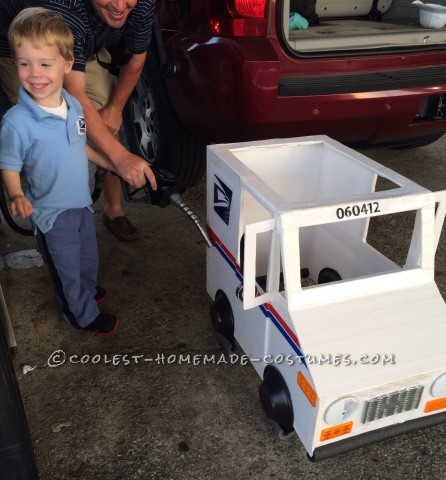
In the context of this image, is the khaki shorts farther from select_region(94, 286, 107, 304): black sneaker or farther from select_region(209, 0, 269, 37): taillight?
select_region(94, 286, 107, 304): black sneaker

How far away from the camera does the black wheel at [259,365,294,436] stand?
5.04ft

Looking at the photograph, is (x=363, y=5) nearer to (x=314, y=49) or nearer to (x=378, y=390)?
(x=314, y=49)

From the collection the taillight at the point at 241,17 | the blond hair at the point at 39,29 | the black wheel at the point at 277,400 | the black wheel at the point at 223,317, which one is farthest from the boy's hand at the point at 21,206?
the taillight at the point at 241,17

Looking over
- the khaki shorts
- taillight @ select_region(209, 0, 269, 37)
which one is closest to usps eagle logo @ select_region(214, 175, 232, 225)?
taillight @ select_region(209, 0, 269, 37)

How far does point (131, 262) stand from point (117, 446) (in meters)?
1.10

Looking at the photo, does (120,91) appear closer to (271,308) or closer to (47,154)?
(47,154)

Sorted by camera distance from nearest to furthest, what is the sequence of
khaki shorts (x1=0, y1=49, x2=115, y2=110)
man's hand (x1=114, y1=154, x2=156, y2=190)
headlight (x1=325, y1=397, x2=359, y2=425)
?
headlight (x1=325, y1=397, x2=359, y2=425) < man's hand (x1=114, y1=154, x2=156, y2=190) < khaki shorts (x1=0, y1=49, x2=115, y2=110)

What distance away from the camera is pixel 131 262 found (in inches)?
101

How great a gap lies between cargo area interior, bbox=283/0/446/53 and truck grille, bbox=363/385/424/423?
4.85ft

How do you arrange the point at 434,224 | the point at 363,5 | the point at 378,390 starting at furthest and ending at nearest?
the point at 363,5, the point at 434,224, the point at 378,390

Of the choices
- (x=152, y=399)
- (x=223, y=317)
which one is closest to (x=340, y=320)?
(x=223, y=317)

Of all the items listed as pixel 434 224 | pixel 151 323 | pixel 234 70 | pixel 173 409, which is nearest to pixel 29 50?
pixel 234 70

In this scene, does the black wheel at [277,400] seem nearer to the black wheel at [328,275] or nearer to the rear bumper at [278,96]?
the black wheel at [328,275]

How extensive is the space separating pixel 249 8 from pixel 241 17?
0.05 metres
